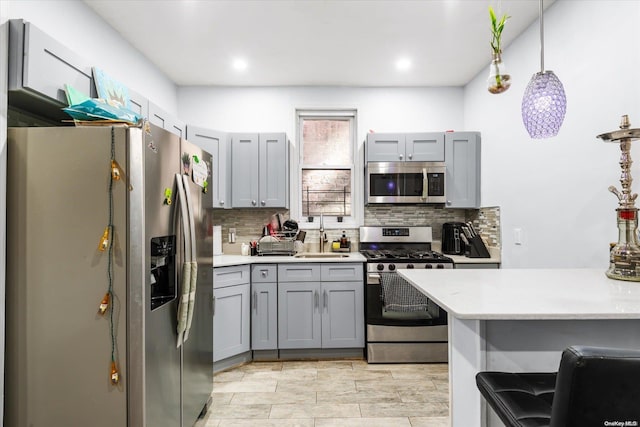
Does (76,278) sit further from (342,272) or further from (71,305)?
(342,272)

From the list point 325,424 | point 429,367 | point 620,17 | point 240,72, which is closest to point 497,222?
point 429,367

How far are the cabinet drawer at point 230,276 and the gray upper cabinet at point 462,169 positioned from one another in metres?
2.11

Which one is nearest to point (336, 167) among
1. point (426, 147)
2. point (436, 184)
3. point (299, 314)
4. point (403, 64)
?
point (426, 147)

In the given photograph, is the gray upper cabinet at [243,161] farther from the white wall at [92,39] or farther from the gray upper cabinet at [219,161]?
the white wall at [92,39]

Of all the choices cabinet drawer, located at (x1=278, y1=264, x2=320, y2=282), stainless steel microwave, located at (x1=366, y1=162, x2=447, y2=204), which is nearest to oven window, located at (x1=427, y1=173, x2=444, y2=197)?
stainless steel microwave, located at (x1=366, y1=162, x2=447, y2=204)

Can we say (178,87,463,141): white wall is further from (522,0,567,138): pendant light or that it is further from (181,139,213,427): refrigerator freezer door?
(522,0,567,138): pendant light

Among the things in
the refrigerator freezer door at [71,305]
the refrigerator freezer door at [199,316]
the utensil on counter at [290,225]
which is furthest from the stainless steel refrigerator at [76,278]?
the utensil on counter at [290,225]

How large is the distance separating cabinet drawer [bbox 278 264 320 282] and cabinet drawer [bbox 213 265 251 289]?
31 cm

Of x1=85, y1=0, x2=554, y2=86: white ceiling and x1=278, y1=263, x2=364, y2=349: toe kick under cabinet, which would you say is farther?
x1=278, y1=263, x2=364, y2=349: toe kick under cabinet

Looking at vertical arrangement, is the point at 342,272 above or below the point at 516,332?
below

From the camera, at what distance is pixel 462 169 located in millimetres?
3449

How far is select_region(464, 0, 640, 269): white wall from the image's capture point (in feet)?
6.13

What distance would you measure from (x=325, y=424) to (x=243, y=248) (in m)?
1.85

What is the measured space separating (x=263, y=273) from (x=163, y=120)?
155 cm
